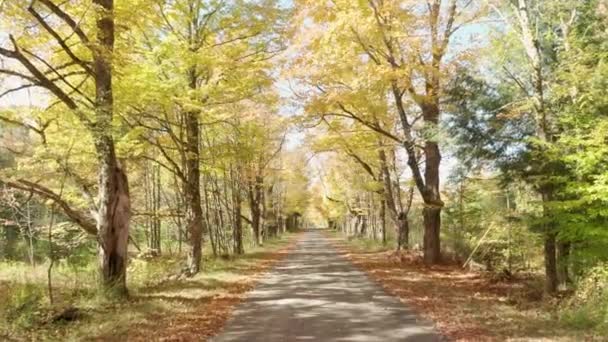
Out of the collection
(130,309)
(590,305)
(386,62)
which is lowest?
(130,309)

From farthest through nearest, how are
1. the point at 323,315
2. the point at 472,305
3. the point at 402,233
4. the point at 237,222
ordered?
the point at 237,222 → the point at 402,233 → the point at 472,305 → the point at 323,315

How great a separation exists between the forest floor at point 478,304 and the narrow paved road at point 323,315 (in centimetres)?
48

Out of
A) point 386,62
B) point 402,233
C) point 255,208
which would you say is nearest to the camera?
point 386,62

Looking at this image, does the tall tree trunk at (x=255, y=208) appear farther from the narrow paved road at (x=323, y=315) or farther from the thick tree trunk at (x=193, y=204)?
the narrow paved road at (x=323, y=315)

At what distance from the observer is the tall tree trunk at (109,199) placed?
1115 cm

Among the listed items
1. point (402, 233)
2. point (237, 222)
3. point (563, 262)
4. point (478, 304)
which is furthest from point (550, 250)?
point (237, 222)

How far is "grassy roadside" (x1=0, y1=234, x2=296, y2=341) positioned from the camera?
825 cm

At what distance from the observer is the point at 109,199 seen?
11.4 meters

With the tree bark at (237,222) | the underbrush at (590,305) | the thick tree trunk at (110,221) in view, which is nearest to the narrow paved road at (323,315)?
the underbrush at (590,305)

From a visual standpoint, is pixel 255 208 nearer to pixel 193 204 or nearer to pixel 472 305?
pixel 193 204

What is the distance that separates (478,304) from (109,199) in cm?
825

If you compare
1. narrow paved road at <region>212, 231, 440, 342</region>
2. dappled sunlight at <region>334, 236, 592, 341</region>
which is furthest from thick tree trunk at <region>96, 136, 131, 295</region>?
dappled sunlight at <region>334, 236, 592, 341</region>

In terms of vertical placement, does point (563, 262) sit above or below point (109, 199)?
below

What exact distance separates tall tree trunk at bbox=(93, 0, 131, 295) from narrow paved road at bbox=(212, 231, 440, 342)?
296cm
